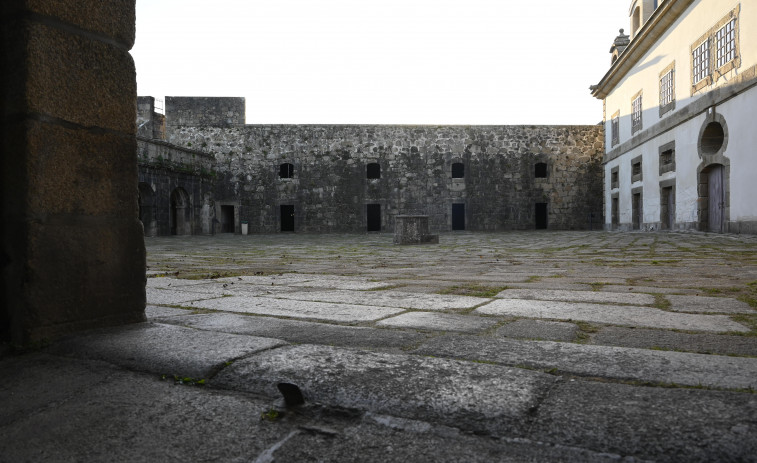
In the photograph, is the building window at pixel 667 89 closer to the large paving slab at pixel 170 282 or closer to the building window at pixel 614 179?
the building window at pixel 614 179

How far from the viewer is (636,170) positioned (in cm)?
1964

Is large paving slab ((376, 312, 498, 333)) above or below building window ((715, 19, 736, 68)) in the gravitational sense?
below

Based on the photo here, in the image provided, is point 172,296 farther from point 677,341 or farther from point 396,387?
point 677,341

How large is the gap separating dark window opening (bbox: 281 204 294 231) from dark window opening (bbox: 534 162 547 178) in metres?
12.8

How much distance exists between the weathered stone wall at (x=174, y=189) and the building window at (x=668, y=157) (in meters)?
17.7

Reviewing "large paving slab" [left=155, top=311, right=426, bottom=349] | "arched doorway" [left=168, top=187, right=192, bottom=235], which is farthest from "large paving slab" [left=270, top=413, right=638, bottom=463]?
"arched doorway" [left=168, top=187, right=192, bottom=235]

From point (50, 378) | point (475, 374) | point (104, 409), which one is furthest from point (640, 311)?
point (50, 378)

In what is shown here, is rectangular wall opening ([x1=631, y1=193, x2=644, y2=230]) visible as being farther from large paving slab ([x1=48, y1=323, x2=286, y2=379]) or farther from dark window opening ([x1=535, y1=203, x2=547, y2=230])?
large paving slab ([x1=48, y1=323, x2=286, y2=379])

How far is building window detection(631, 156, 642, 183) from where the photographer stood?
19156 mm

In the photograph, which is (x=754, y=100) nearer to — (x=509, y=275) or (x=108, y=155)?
(x=509, y=275)

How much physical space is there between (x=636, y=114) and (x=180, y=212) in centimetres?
1905

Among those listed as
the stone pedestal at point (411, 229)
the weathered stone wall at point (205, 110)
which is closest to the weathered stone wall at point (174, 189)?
the weathered stone wall at point (205, 110)

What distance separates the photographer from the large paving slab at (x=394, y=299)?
2910 millimetres

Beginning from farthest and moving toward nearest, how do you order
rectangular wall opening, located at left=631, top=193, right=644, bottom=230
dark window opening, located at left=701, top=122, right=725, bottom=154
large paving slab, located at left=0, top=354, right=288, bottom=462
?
rectangular wall opening, located at left=631, top=193, right=644, bottom=230 < dark window opening, located at left=701, top=122, right=725, bottom=154 < large paving slab, located at left=0, top=354, right=288, bottom=462
